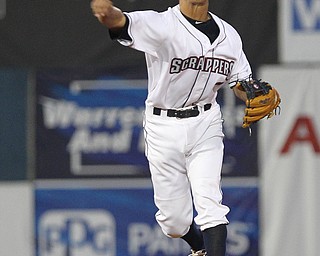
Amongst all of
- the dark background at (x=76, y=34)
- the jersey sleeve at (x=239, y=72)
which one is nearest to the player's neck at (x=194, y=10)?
the jersey sleeve at (x=239, y=72)

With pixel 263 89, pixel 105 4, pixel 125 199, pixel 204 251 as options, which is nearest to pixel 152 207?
pixel 125 199

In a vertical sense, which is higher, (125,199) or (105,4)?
(105,4)

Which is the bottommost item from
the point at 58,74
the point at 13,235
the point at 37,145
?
the point at 13,235

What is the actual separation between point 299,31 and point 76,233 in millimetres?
1914

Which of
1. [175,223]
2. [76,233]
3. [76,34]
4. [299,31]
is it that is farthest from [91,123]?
[175,223]

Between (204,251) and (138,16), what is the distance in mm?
1338

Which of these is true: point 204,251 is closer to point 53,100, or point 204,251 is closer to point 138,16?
point 138,16

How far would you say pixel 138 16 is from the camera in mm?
4668

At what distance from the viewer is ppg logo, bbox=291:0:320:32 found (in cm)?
642

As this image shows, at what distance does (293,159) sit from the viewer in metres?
6.47

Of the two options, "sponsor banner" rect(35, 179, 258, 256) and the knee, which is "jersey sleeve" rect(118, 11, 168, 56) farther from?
"sponsor banner" rect(35, 179, 258, 256)

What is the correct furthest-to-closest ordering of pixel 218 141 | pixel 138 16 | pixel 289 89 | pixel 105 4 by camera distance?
pixel 289 89
pixel 218 141
pixel 138 16
pixel 105 4

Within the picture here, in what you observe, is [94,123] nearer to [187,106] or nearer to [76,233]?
[76,233]

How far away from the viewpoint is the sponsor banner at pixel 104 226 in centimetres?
661
